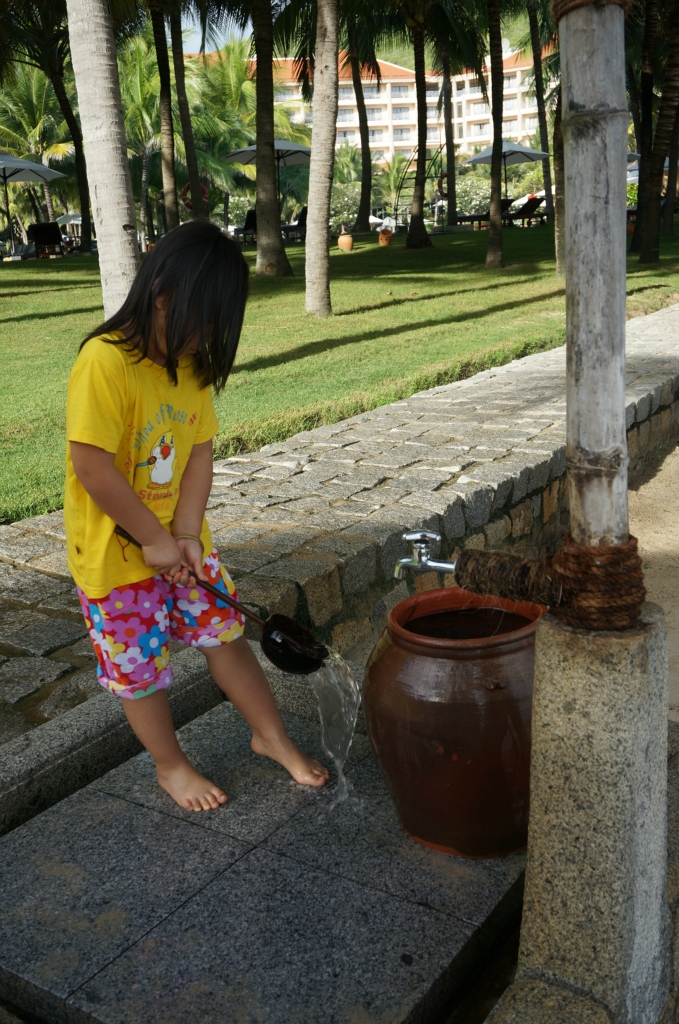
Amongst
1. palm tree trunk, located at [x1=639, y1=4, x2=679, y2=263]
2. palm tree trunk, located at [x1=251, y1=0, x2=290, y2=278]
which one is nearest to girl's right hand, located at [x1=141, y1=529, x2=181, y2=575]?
palm tree trunk, located at [x1=251, y1=0, x2=290, y2=278]

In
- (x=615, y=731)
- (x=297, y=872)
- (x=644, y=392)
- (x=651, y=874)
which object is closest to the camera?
(x=615, y=731)

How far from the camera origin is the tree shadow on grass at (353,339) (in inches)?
375

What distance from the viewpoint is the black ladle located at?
2520 millimetres

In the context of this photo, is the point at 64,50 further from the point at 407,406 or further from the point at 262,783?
the point at 262,783

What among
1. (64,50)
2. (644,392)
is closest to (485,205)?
(64,50)

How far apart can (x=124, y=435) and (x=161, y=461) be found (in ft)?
0.48

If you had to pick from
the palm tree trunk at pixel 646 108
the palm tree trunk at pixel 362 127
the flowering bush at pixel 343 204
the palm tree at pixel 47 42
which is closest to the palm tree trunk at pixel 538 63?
the palm tree trunk at pixel 362 127

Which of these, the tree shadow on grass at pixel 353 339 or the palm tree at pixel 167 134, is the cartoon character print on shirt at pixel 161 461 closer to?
the tree shadow on grass at pixel 353 339

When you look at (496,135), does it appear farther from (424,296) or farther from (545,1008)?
(545,1008)

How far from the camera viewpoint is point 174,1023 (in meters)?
1.93

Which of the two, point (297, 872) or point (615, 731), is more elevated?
point (615, 731)

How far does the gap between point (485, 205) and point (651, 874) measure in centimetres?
6947

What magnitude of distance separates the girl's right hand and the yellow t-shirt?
6 cm

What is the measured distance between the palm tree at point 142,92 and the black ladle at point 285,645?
36.9 m
